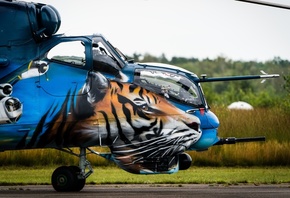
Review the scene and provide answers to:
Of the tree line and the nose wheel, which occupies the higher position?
the tree line

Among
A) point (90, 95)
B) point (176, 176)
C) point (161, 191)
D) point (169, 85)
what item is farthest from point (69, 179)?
point (176, 176)

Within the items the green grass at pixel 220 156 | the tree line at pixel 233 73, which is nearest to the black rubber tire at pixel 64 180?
the green grass at pixel 220 156

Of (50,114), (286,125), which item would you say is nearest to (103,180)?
(50,114)

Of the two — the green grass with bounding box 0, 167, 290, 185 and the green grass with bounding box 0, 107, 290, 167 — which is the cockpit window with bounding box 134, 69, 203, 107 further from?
the green grass with bounding box 0, 107, 290, 167

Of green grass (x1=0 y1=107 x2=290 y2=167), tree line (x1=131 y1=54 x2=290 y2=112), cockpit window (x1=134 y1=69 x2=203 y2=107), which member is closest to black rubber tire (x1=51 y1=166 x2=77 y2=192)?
cockpit window (x1=134 y1=69 x2=203 y2=107)

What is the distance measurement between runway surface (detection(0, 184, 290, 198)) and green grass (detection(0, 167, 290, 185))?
1301 millimetres

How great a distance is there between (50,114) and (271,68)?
222 feet

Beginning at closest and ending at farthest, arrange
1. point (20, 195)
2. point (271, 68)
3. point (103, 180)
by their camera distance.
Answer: point (20, 195) < point (103, 180) < point (271, 68)

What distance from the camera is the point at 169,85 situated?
998 inches

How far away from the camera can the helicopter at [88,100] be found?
25.1 metres

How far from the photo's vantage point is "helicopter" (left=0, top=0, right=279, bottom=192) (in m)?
25.1

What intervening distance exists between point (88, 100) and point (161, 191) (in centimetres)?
275

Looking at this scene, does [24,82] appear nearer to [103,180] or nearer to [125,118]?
[125,118]

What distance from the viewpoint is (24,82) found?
25.4 metres
